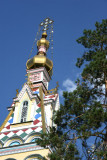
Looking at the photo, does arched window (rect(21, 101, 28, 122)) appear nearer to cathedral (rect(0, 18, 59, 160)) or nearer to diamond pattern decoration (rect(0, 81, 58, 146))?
cathedral (rect(0, 18, 59, 160))

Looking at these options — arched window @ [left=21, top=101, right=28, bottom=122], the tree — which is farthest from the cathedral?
the tree

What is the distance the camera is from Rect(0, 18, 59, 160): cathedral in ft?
62.6

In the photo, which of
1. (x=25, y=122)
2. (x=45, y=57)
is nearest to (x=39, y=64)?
(x=45, y=57)

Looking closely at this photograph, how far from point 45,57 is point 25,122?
23.6 feet

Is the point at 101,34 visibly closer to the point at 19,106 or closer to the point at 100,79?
the point at 100,79

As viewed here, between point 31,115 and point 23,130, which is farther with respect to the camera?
point 31,115

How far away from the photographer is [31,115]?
21.4 meters

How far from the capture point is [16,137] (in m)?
20.1

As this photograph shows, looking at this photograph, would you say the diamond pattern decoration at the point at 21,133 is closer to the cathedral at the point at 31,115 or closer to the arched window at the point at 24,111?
the cathedral at the point at 31,115

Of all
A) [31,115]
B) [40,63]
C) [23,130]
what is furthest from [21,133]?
[40,63]

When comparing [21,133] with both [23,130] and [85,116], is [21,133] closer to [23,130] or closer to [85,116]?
[23,130]

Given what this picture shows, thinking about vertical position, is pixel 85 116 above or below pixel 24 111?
below

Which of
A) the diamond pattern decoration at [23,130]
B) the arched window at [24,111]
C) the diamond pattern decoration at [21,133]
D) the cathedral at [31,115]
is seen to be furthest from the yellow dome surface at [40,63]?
the diamond pattern decoration at [21,133]

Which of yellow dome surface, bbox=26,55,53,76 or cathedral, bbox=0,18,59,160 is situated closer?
cathedral, bbox=0,18,59,160
